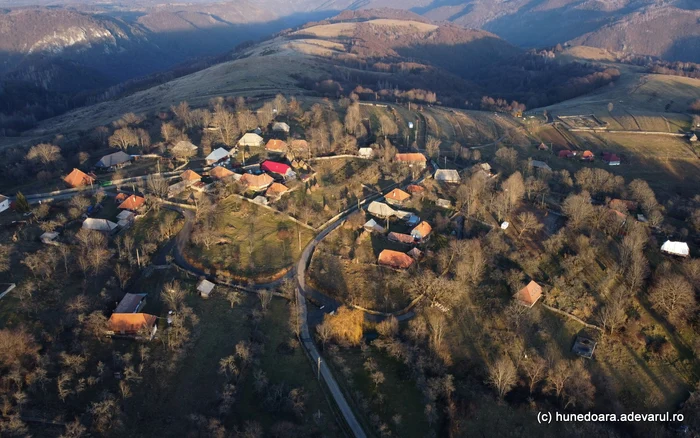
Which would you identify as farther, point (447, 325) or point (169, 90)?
point (169, 90)

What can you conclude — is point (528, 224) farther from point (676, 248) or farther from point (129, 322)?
point (129, 322)

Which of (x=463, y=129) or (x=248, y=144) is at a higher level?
(x=248, y=144)

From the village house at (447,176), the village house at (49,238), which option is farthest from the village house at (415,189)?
the village house at (49,238)

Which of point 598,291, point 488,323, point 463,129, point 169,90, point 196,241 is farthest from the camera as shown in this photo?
point 169,90

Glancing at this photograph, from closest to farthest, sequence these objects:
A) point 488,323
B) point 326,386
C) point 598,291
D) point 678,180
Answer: point 326,386 → point 488,323 → point 598,291 → point 678,180

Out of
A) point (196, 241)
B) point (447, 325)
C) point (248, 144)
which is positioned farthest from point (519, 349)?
point (248, 144)

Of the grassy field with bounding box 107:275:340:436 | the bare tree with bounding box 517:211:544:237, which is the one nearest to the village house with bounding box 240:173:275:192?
the grassy field with bounding box 107:275:340:436

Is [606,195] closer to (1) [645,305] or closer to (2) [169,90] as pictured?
(1) [645,305]
